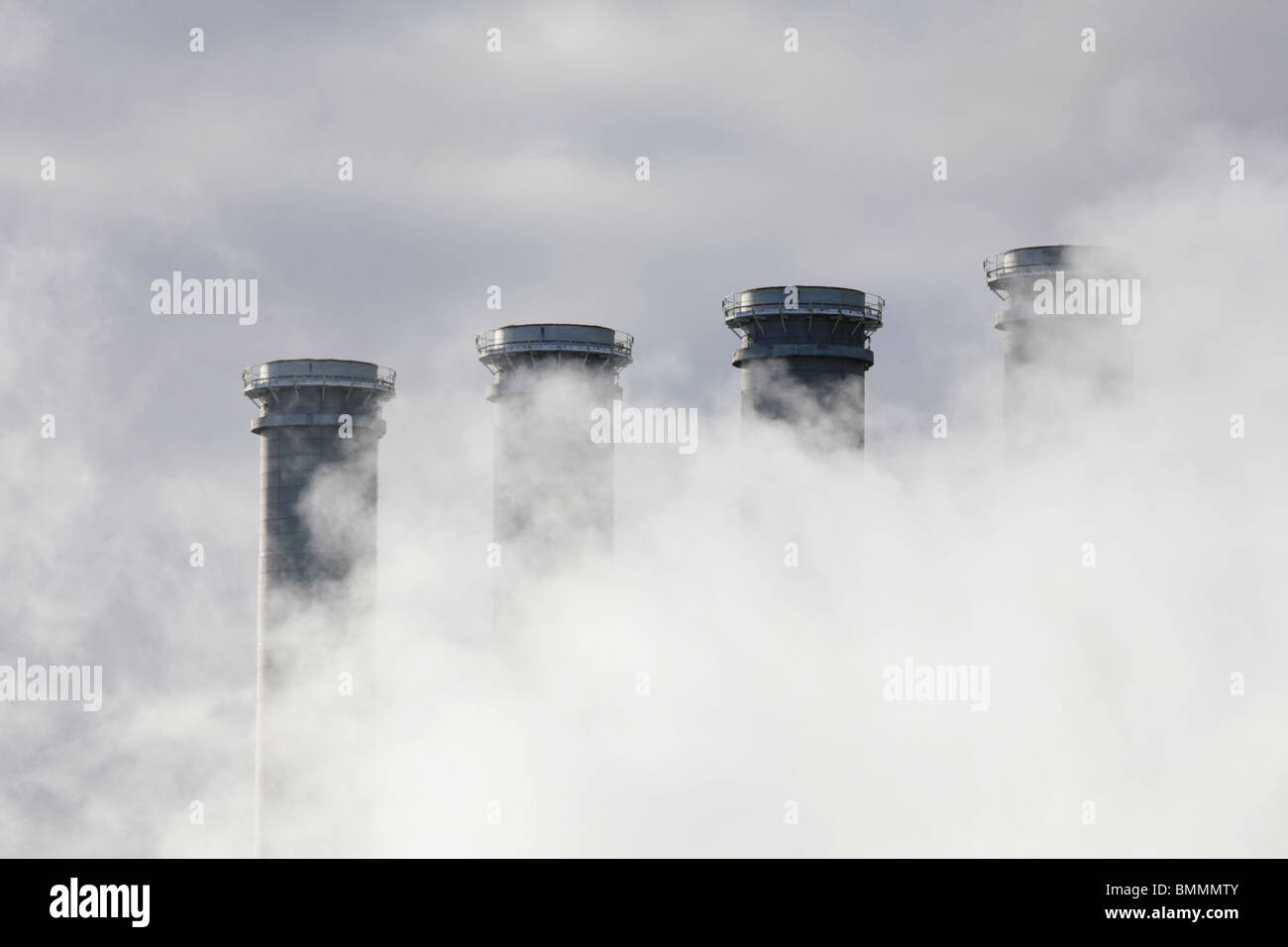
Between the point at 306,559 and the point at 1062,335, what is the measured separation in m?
37.5

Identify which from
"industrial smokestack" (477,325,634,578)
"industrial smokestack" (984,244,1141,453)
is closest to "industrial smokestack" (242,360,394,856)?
"industrial smokestack" (477,325,634,578)

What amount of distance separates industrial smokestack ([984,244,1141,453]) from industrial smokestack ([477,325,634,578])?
18.5m

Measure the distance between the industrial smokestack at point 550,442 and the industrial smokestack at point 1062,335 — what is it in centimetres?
1847

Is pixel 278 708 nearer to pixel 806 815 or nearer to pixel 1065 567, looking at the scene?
pixel 806 815

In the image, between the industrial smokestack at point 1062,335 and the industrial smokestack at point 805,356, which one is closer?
the industrial smokestack at point 1062,335

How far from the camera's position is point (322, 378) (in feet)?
268

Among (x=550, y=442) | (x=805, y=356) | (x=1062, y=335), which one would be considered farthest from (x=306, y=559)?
(x=1062, y=335)

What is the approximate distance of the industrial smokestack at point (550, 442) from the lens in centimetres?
7238

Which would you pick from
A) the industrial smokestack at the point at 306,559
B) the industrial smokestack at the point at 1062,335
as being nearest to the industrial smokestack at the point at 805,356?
the industrial smokestack at the point at 1062,335

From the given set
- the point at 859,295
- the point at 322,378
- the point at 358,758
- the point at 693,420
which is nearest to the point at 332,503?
the point at 322,378

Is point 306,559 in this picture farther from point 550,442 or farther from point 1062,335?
point 1062,335

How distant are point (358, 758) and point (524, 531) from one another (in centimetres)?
1570

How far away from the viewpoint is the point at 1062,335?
2616 inches

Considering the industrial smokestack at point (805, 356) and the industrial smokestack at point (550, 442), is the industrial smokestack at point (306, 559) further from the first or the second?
the industrial smokestack at point (805, 356)
